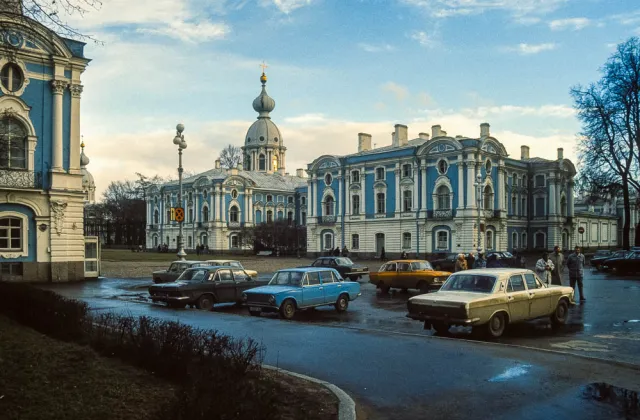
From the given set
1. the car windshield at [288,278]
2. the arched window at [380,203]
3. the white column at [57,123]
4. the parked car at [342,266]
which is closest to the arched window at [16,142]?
the white column at [57,123]

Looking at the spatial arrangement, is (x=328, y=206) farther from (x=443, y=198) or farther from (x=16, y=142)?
(x=16, y=142)

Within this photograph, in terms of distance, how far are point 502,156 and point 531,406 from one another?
179 ft

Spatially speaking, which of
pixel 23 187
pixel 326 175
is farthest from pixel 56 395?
pixel 326 175

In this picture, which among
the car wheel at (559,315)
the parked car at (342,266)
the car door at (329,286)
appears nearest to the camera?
the car wheel at (559,315)

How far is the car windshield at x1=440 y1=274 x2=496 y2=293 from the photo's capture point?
43.9 feet

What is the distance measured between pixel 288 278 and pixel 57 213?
1527cm

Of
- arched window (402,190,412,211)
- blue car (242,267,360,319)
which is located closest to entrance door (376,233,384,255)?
arched window (402,190,412,211)

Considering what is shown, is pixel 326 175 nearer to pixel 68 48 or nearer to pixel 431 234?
pixel 431 234

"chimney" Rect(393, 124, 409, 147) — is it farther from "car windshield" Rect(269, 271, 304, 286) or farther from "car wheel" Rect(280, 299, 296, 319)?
"car wheel" Rect(280, 299, 296, 319)

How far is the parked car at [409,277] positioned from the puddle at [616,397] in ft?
50.7

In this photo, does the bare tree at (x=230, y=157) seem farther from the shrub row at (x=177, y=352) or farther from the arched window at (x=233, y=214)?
the shrub row at (x=177, y=352)

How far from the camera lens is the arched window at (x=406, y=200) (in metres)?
60.6

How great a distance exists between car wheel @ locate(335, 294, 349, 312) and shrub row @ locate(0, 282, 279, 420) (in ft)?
26.7

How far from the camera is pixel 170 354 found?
27.1 ft
